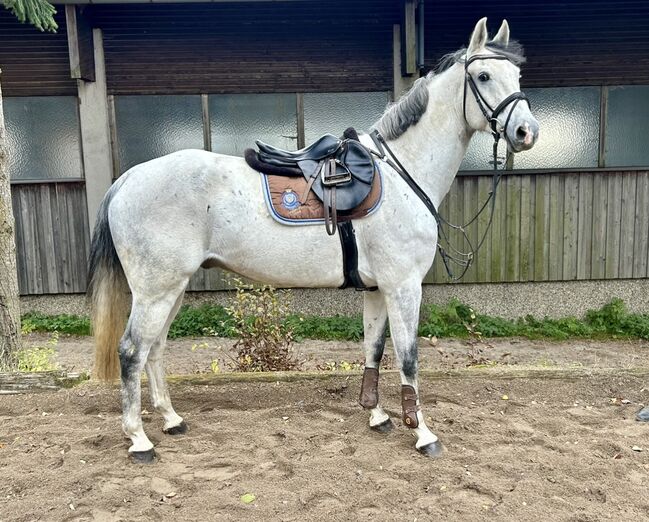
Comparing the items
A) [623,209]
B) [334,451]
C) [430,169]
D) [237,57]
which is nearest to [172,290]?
[334,451]

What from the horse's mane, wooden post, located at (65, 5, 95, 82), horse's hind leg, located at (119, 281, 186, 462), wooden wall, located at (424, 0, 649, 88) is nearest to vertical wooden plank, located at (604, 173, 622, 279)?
wooden wall, located at (424, 0, 649, 88)

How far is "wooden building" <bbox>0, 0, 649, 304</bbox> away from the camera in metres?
6.20

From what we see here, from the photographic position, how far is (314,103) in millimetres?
6492

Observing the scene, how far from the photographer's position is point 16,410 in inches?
135

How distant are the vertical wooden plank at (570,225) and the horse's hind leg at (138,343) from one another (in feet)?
18.8

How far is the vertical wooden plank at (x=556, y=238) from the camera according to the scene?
671 cm

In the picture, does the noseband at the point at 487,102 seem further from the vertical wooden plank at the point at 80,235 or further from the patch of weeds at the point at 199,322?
the vertical wooden plank at the point at 80,235

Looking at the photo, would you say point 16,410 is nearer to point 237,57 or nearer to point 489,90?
point 489,90

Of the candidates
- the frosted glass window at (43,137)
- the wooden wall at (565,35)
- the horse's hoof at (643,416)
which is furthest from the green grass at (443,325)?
the wooden wall at (565,35)

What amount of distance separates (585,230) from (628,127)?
4.87ft

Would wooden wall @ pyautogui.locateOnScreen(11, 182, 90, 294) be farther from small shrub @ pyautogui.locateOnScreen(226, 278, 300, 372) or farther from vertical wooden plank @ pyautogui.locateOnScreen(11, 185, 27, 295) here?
small shrub @ pyautogui.locateOnScreen(226, 278, 300, 372)

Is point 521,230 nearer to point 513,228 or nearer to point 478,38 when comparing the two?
point 513,228

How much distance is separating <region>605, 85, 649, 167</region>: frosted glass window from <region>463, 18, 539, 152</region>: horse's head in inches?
187

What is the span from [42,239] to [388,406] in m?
5.37
